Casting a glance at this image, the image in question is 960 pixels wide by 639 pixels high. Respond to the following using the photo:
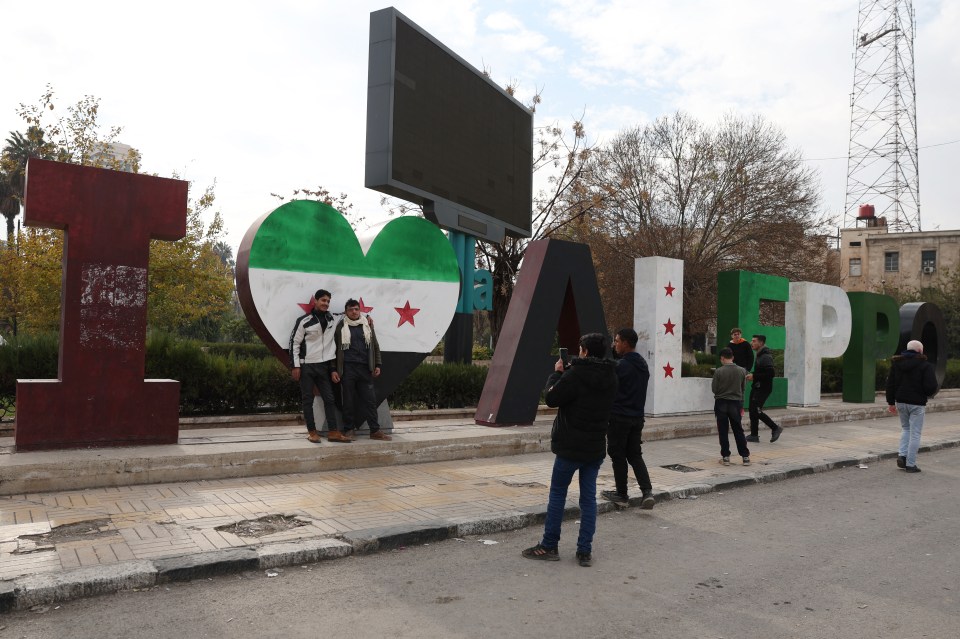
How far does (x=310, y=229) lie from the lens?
920 cm

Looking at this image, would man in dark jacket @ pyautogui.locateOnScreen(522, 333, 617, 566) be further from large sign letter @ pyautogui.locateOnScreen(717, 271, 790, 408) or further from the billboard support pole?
large sign letter @ pyautogui.locateOnScreen(717, 271, 790, 408)

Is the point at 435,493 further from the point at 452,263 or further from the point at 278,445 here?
the point at 452,263

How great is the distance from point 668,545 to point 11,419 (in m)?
8.00

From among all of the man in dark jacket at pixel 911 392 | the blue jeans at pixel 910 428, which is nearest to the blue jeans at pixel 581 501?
the man in dark jacket at pixel 911 392

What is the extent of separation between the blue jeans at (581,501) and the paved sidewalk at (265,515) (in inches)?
35.5

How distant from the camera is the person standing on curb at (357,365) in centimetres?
888

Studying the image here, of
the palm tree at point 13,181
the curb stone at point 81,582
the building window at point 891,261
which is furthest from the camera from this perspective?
the building window at point 891,261

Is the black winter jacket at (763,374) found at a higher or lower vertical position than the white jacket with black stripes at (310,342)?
lower

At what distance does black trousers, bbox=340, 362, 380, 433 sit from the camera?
29.5 feet

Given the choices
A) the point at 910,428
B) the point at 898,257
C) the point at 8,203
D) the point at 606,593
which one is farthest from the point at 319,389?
the point at 898,257

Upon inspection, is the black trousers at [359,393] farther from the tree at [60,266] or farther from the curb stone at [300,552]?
the tree at [60,266]

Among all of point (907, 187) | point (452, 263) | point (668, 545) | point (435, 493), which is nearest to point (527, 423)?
point (452, 263)

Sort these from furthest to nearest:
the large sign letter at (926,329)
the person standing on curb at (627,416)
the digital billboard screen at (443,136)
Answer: the large sign letter at (926,329), the digital billboard screen at (443,136), the person standing on curb at (627,416)

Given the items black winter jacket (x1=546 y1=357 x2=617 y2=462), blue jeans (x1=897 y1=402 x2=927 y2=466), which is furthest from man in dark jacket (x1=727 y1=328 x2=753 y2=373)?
black winter jacket (x1=546 y1=357 x2=617 y2=462)
